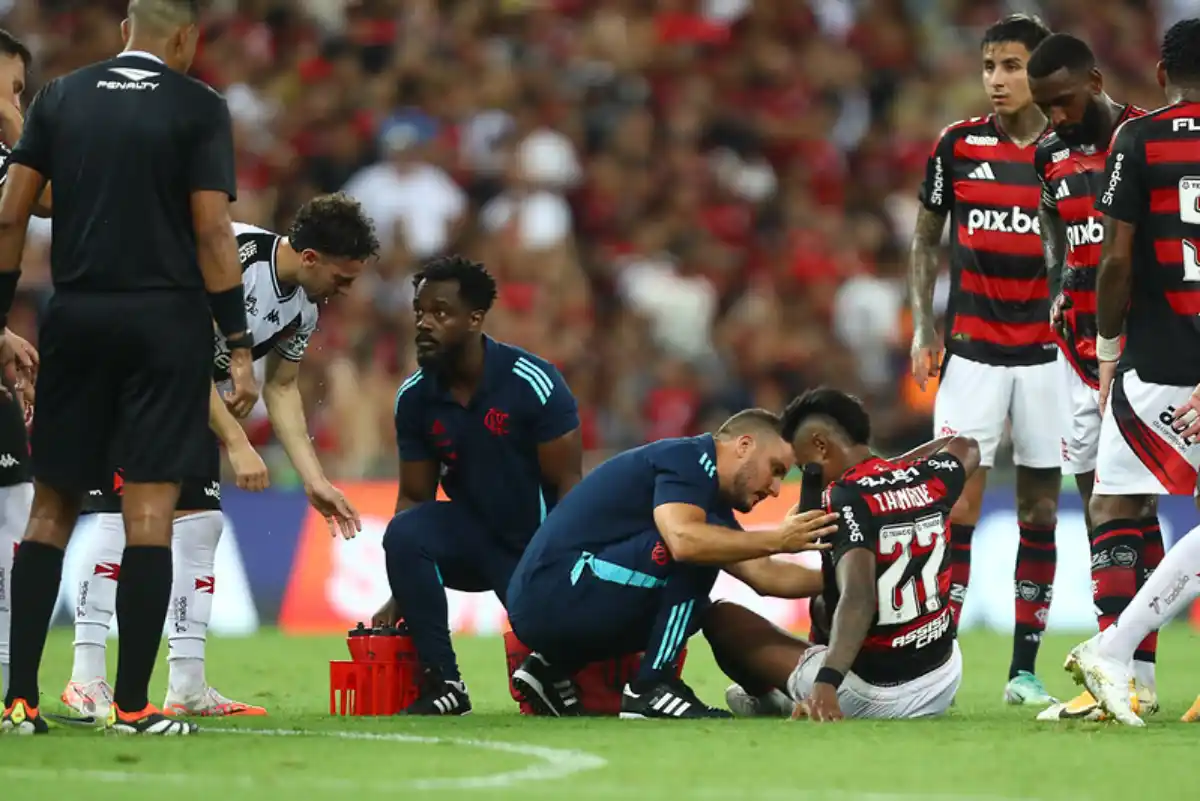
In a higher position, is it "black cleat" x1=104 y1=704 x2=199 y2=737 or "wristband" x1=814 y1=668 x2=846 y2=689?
"wristband" x1=814 y1=668 x2=846 y2=689

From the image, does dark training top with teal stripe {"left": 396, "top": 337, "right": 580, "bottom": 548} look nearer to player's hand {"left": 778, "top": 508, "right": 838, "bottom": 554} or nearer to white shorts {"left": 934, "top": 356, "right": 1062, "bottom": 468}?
player's hand {"left": 778, "top": 508, "right": 838, "bottom": 554}

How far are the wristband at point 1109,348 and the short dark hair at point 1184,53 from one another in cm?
102

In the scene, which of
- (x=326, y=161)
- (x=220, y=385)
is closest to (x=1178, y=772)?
(x=220, y=385)

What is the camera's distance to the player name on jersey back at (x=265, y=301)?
829 cm

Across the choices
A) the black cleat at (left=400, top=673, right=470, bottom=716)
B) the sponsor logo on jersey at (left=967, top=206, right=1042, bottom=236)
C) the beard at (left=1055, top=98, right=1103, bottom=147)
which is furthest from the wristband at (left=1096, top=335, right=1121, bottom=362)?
the black cleat at (left=400, top=673, right=470, bottom=716)

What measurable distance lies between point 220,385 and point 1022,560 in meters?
3.95

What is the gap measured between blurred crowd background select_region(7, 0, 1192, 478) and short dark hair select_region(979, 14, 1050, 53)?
6874mm

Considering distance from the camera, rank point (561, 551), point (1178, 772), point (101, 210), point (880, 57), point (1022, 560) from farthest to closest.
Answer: point (880, 57)
point (1022, 560)
point (561, 551)
point (101, 210)
point (1178, 772)

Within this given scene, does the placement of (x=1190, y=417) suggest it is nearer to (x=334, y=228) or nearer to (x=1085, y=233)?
(x=1085, y=233)

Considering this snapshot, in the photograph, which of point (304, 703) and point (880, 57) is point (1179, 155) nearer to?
point (304, 703)

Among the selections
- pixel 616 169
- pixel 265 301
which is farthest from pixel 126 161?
pixel 616 169

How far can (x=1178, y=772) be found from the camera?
5777mm

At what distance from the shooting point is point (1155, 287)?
757 centimetres

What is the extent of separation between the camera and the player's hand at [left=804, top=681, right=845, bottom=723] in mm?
7215
